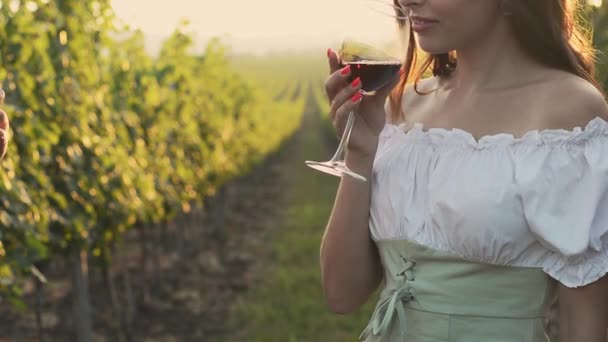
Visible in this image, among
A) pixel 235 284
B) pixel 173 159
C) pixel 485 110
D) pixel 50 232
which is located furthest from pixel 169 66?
pixel 485 110

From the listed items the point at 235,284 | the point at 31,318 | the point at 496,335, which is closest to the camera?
the point at 496,335

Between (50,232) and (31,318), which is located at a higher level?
(50,232)

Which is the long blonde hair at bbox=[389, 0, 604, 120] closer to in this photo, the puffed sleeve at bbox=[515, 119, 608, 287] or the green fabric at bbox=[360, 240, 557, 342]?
the puffed sleeve at bbox=[515, 119, 608, 287]

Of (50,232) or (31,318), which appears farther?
(31,318)

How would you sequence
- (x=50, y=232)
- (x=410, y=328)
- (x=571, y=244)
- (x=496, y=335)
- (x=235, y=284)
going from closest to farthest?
(x=571, y=244), (x=496, y=335), (x=410, y=328), (x=50, y=232), (x=235, y=284)

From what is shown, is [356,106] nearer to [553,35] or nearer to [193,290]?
[553,35]

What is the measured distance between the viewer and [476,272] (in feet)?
5.67

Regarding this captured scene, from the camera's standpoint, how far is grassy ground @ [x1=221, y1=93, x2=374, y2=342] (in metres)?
6.44

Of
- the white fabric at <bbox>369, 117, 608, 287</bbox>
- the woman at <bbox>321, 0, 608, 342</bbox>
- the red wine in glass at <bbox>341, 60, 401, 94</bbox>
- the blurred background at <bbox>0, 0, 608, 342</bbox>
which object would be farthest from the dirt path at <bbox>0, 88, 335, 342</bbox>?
the white fabric at <bbox>369, 117, 608, 287</bbox>

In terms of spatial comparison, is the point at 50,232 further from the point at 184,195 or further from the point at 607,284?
the point at 607,284

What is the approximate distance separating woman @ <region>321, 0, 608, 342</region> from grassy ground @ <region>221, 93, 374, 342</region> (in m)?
4.44

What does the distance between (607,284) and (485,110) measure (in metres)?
0.46

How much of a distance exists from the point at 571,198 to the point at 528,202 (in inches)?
3.4

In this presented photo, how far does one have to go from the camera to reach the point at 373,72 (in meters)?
1.82
